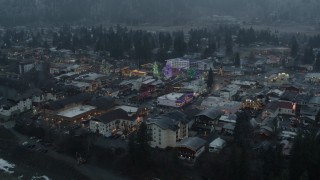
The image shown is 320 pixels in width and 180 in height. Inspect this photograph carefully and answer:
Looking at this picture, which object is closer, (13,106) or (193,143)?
(193,143)

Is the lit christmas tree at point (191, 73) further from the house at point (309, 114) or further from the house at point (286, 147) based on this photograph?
the house at point (286, 147)

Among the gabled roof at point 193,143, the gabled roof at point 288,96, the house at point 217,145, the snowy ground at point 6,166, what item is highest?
the gabled roof at point 288,96

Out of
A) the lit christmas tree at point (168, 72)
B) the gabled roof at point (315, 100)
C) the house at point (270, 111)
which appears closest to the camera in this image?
the house at point (270, 111)

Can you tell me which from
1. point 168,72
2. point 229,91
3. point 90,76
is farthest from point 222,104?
point 90,76

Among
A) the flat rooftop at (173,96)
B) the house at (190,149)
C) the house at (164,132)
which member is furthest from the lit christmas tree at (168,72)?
the house at (190,149)

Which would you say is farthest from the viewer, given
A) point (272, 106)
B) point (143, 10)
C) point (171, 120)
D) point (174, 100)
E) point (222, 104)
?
point (143, 10)

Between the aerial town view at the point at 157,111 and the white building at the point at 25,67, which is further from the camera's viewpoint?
the white building at the point at 25,67

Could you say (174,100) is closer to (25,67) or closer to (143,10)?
(25,67)
